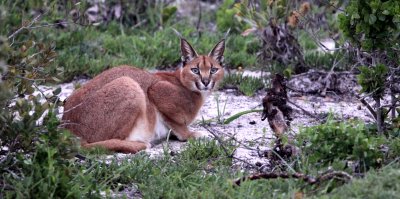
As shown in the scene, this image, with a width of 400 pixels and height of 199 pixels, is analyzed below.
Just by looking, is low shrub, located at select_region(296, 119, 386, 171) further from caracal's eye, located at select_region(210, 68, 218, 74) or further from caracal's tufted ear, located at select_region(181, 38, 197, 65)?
caracal's tufted ear, located at select_region(181, 38, 197, 65)

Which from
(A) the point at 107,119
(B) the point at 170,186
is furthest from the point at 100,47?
(B) the point at 170,186

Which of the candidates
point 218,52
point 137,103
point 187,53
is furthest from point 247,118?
point 137,103

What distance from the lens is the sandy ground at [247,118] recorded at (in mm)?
7000

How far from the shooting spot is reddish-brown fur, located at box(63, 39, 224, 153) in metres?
7.04

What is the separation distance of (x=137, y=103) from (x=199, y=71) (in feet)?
2.95

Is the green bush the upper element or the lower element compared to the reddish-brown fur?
upper

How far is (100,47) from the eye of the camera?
10055 mm

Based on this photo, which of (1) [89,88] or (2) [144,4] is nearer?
(1) [89,88]

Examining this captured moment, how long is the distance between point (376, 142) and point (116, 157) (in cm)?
205

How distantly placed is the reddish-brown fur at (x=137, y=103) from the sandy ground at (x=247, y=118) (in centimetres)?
17

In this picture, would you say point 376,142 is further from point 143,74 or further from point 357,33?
point 143,74

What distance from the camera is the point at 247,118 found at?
818 centimetres

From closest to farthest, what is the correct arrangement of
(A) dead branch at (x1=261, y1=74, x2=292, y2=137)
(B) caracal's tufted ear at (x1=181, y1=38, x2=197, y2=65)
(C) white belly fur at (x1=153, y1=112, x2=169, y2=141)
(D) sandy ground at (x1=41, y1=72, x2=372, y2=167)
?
(A) dead branch at (x1=261, y1=74, x2=292, y2=137)
(D) sandy ground at (x1=41, y1=72, x2=372, y2=167)
(C) white belly fur at (x1=153, y1=112, x2=169, y2=141)
(B) caracal's tufted ear at (x1=181, y1=38, x2=197, y2=65)

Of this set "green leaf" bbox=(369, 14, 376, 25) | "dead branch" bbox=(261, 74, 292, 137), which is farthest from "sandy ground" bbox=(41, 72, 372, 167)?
"green leaf" bbox=(369, 14, 376, 25)
